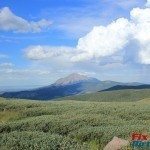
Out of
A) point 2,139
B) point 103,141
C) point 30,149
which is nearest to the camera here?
point 30,149

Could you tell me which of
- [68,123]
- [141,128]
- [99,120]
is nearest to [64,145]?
[141,128]

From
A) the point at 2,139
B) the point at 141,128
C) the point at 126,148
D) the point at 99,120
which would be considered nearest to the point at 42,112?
the point at 99,120

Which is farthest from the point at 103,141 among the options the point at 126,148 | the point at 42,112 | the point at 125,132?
the point at 42,112

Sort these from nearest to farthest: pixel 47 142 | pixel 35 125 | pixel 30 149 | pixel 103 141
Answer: pixel 30 149, pixel 47 142, pixel 103 141, pixel 35 125

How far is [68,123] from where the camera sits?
46719 mm

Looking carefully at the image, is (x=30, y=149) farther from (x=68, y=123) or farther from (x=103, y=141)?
(x=68, y=123)

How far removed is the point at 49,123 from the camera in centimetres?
4738

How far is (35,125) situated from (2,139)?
16053 mm

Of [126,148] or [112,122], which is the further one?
[112,122]

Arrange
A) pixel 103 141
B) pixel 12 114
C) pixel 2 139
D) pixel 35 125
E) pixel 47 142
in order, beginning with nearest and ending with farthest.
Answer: pixel 47 142, pixel 2 139, pixel 103 141, pixel 35 125, pixel 12 114

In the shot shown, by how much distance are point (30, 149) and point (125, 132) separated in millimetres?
13442

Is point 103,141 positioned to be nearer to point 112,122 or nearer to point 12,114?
point 112,122

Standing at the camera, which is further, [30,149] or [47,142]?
[47,142]

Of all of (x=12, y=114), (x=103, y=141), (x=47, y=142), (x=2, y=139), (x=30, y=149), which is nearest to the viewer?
(x=30, y=149)
